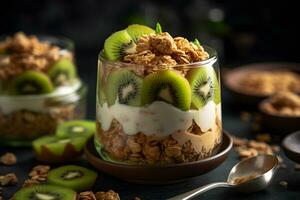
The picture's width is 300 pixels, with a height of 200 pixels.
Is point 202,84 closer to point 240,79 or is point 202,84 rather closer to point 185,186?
point 185,186

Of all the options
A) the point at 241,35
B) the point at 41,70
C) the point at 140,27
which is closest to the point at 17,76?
the point at 41,70

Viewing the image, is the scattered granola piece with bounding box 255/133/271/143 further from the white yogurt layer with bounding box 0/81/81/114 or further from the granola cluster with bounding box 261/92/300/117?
the white yogurt layer with bounding box 0/81/81/114

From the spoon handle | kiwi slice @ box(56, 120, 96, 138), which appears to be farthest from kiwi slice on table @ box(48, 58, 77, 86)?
the spoon handle

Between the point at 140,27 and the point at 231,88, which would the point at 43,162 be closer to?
the point at 140,27

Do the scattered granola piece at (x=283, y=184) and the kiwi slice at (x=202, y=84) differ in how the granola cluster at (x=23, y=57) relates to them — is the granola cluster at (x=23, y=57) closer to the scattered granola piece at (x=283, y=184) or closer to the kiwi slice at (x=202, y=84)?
the kiwi slice at (x=202, y=84)

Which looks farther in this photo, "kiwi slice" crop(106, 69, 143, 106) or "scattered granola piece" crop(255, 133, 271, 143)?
"scattered granola piece" crop(255, 133, 271, 143)

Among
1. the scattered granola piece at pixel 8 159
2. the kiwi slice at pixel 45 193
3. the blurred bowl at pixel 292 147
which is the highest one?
the blurred bowl at pixel 292 147

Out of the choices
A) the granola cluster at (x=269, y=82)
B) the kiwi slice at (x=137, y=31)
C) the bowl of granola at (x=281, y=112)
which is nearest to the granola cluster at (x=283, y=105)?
the bowl of granola at (x=281, y=112)
